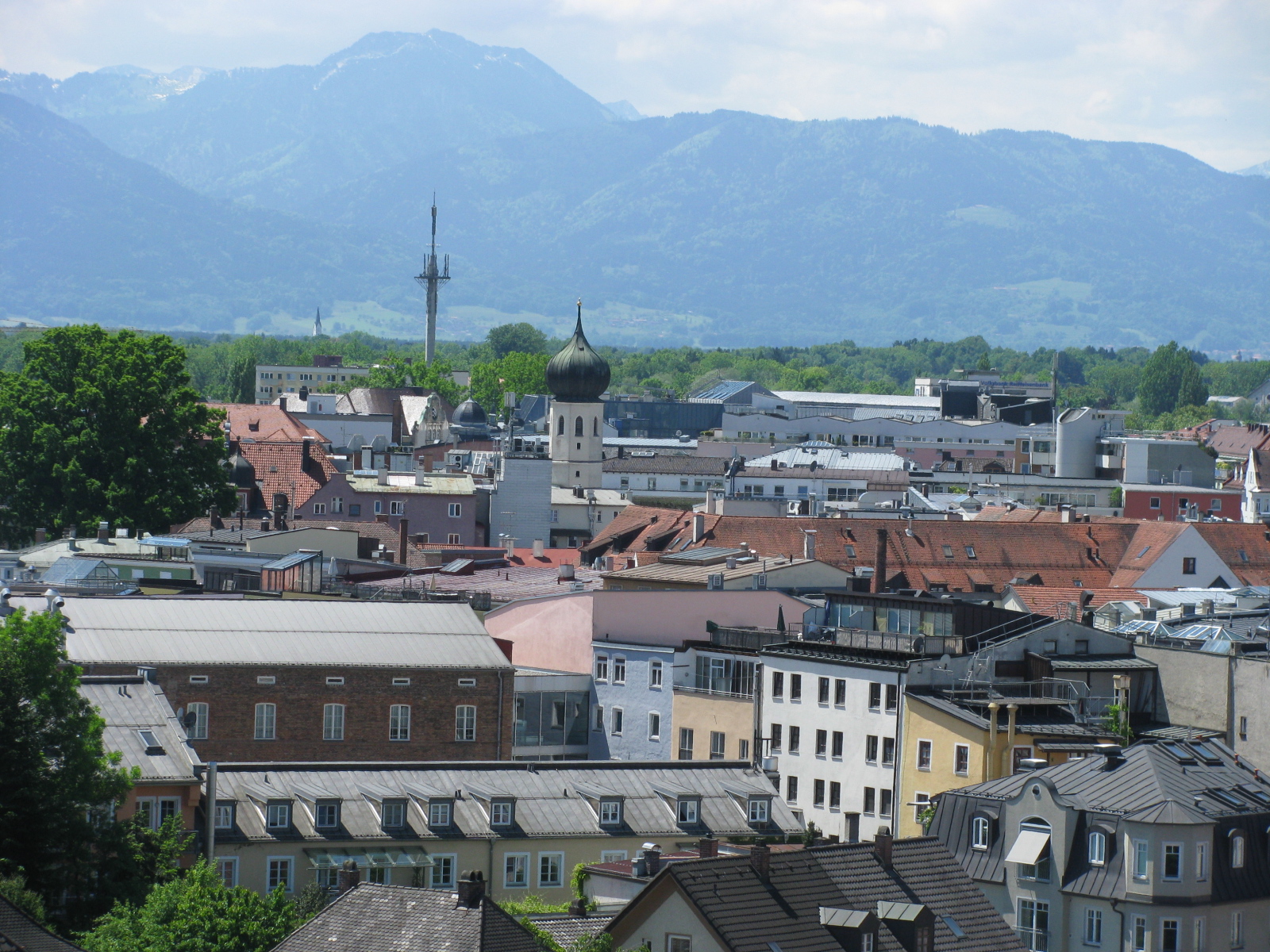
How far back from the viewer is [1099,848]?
120 feet

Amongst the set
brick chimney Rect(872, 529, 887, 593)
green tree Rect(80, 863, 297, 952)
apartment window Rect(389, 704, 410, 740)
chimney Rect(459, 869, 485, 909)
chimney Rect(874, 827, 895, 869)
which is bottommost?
green tree Rect(80, 863, 297, 952)

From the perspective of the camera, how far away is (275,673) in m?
44.3

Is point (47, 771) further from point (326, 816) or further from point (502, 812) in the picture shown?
point (502, 812)

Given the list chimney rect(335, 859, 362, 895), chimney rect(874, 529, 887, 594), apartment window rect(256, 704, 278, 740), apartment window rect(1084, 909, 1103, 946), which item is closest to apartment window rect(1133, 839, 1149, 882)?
apartment window rect(1084, 909, 1103, 946)

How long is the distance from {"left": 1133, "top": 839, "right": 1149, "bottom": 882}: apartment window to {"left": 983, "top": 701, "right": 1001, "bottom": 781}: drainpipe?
623 centimetres

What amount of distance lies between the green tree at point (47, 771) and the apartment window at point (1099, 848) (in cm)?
1523

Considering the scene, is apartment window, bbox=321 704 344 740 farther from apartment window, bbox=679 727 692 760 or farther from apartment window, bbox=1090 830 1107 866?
apartment window, bbox=1090 830 1107 866

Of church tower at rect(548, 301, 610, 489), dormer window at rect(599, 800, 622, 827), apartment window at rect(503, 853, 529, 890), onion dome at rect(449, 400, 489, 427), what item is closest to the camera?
apartment window at rect(503, 853, 529, 890)

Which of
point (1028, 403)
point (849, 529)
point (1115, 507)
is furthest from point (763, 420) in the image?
point (849, 529)

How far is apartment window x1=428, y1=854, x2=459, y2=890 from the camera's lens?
36375mm

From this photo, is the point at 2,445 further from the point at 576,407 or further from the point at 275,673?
the point at 576,407

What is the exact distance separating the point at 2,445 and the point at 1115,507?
58.6 meters

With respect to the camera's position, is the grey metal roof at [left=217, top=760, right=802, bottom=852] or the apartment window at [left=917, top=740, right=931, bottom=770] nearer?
the grey metal roof at [left=217, top=760, right=802, bottom=852]

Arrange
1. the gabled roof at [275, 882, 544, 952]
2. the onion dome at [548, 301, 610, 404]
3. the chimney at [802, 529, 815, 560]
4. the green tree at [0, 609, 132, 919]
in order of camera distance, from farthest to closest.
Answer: the onion dome at [548, 301, 610, 404], the chimney at [802, 529, 815, 560], the green tree at [0, 609, 132, 919], the gabled roof at [275, 882, 544, 952]
